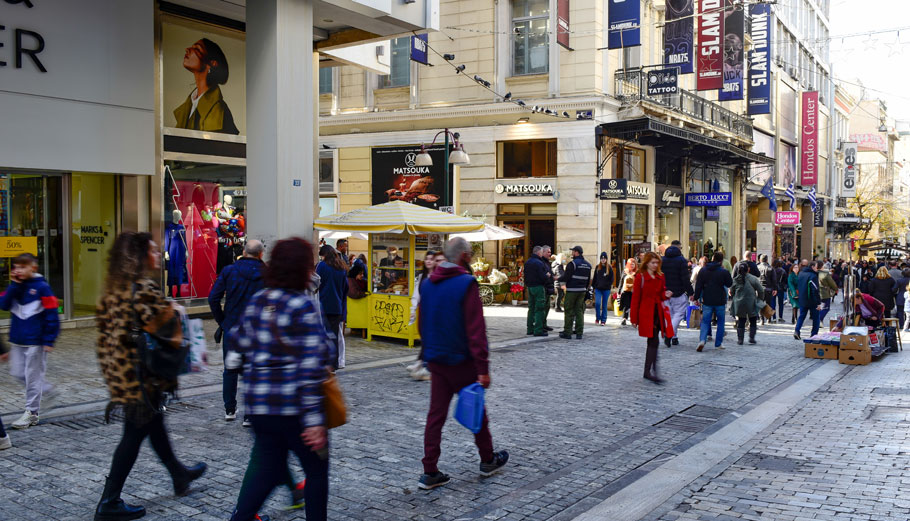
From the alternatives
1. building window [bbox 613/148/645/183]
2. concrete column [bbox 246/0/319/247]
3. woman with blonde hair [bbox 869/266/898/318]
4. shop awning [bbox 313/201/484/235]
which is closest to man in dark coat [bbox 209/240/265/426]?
concrete column [bbox 246/0/319/247]

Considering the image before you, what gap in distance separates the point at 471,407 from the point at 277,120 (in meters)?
7.40

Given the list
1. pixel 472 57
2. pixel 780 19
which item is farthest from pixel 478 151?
pixel 780 19

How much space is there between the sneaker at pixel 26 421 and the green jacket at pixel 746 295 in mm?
11797

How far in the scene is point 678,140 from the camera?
83.6 ft

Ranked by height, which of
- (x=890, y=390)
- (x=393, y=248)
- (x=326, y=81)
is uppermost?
(x=326, y=81)

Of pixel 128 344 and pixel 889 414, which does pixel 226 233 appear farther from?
pixel 889 414

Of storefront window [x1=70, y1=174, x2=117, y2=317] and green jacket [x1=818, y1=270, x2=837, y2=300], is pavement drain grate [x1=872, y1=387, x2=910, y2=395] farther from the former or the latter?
storefront window [x1=70, y1=174, x2=117, y2=317]

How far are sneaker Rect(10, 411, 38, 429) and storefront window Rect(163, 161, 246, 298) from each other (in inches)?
316

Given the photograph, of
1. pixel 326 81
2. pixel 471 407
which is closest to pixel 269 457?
pixel 471 407

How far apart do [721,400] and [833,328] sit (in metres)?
6.64

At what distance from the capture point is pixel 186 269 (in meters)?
15.8

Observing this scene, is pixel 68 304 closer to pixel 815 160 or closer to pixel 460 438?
pixel 460 438

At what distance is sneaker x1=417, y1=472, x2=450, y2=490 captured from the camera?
18.4 feet

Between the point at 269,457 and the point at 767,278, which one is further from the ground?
the point at 767,278
